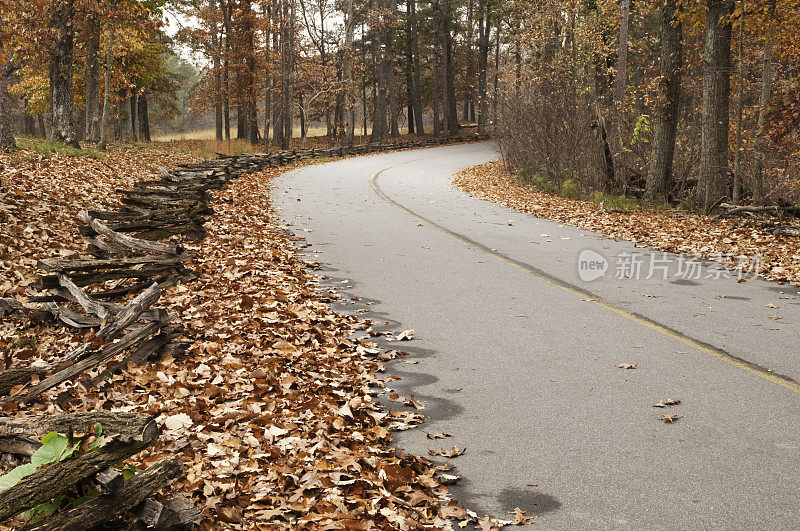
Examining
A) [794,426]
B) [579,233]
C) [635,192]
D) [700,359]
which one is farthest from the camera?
[635,192]

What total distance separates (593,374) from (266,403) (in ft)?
9.39

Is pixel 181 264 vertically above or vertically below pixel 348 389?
above

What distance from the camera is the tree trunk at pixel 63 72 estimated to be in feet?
64.3

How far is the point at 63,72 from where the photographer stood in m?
20.2

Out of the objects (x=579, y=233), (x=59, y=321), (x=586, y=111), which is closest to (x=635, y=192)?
(x=586, y=111)

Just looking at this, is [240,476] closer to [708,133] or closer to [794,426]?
[794,426]

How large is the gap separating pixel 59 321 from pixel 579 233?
9490 millimetres

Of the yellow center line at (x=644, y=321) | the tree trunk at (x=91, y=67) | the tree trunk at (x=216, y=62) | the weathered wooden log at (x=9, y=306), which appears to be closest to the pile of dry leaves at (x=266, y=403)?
the weathered wooden log at (x=9, y=306)

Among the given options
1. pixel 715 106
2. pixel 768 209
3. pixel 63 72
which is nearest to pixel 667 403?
pixel 768 209

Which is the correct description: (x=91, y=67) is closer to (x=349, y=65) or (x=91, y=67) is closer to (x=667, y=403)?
(x=349, y=65)

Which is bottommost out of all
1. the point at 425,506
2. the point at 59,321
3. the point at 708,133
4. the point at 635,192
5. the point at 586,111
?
the point at 425,506

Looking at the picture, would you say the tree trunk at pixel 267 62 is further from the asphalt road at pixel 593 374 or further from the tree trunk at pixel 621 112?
the asphalt road at pixel 593 374

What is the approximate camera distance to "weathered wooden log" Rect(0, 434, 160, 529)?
8.00ft

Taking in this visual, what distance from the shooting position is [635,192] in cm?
1684
